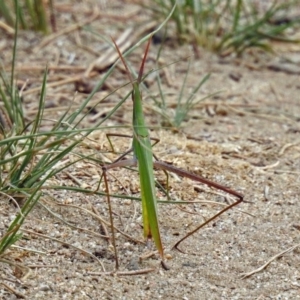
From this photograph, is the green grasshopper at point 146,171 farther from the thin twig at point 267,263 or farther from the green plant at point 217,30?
the green plant at point 217,30

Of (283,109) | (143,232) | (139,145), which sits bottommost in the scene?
(283,109)

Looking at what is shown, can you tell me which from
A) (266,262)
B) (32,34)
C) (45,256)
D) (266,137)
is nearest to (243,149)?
(266,137)

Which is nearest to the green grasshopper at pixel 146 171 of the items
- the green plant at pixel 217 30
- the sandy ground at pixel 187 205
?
the sandy ground at pixel 187 205

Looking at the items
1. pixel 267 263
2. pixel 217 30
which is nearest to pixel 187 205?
pixel 267 263

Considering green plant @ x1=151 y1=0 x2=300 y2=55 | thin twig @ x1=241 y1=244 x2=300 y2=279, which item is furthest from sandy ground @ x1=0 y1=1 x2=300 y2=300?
green plant @ x1=151 y1=0 x2=300 y2=55

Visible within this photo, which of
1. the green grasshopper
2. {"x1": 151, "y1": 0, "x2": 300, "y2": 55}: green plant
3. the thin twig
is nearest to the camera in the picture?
the green grasshopper

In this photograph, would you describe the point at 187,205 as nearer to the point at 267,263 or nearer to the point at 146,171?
the point at 267,263

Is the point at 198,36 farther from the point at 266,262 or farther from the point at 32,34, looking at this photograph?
the point at 266,262

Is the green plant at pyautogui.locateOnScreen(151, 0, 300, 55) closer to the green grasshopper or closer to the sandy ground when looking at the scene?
the sandy ground
